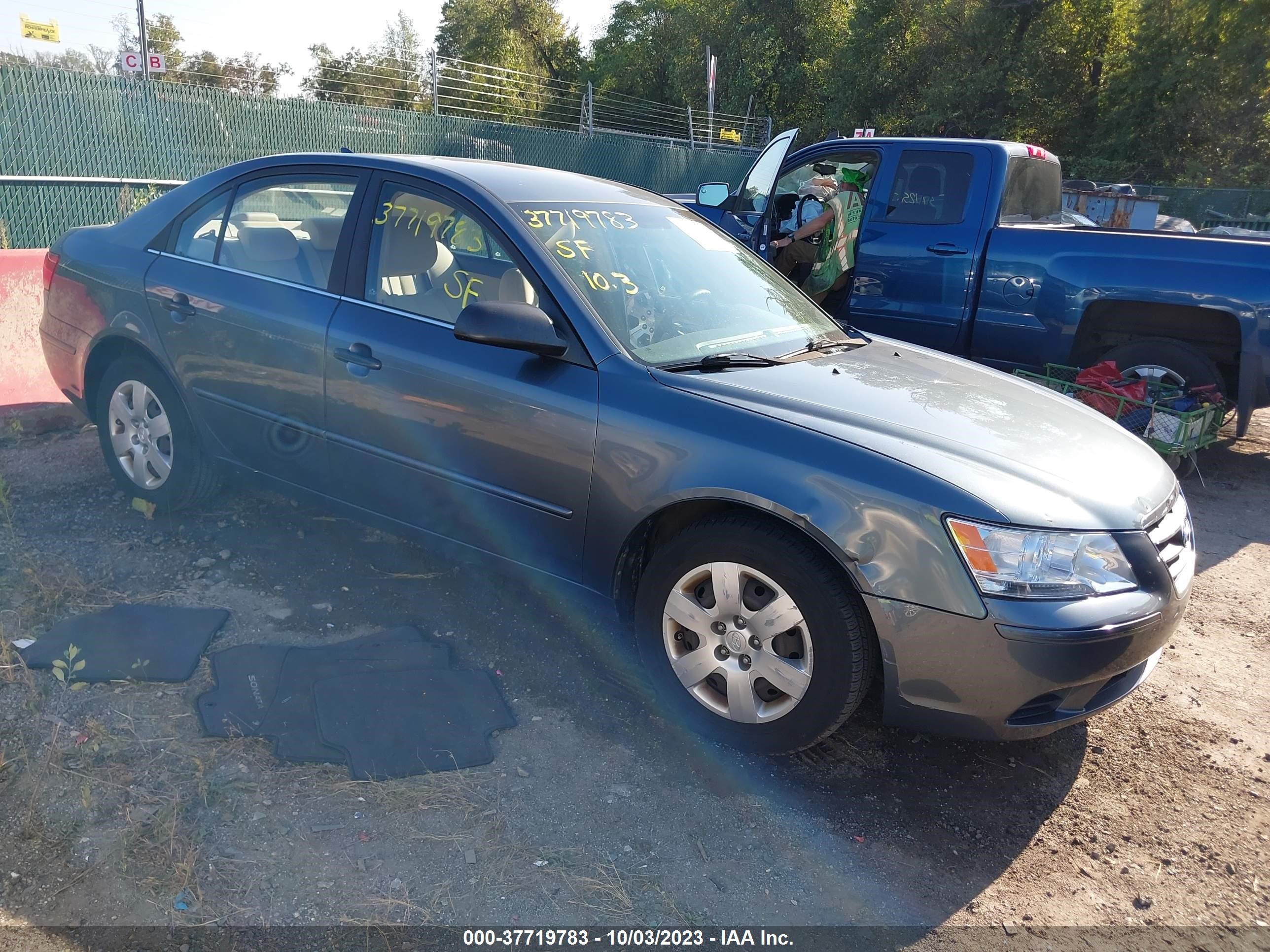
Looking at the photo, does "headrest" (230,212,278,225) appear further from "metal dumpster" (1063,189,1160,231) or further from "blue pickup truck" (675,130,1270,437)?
"metal dumpster" (1063,189,1160,231)

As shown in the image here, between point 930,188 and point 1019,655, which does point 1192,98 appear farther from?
point 1019,655

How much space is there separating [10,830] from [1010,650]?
271cm

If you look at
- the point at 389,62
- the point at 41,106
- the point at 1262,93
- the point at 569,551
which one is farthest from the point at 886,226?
the point at 1262,93

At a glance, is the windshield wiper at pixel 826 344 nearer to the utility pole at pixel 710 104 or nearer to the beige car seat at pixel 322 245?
the beige car seat at pixel 322 245

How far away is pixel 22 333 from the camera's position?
19.1 ft

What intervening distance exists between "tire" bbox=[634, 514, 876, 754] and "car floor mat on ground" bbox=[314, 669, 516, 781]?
59 centimetres

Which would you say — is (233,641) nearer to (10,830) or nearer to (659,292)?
(10,830)

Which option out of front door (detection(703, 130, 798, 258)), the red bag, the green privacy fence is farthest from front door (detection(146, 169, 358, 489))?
the green privacy fence

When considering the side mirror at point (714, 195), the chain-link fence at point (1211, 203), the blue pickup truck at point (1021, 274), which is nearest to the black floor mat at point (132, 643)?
the blue pickup truck at point (1021, 274)

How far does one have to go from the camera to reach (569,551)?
3186 mm

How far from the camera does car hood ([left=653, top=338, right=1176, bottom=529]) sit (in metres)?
2.63

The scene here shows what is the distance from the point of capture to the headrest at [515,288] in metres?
3.38

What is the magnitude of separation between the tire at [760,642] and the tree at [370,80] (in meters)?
15.5

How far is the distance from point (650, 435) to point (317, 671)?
147 centimetres
